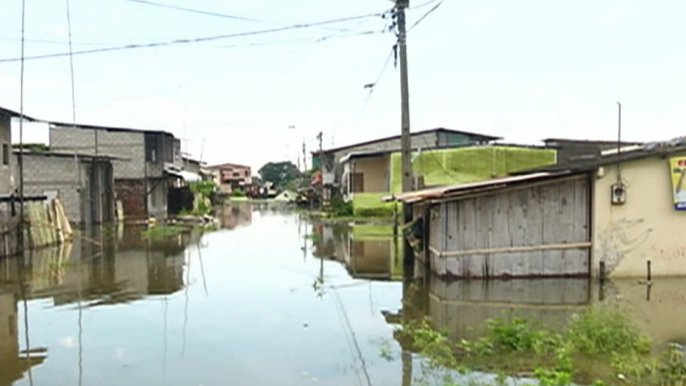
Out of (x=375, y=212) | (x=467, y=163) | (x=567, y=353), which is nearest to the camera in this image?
(x=567, y=353)

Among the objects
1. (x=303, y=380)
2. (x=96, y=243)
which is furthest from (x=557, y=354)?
(x=96, y=243)

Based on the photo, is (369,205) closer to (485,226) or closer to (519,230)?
(485,226)

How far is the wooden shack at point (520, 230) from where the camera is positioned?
1336 cm

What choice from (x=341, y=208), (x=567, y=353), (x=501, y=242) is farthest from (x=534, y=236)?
(x=341, y=208)

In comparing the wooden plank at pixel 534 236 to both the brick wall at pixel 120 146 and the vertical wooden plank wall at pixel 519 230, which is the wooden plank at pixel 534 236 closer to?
the vertical wooden plank wall at pixel 519 230

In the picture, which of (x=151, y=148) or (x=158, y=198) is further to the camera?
(x=158, y=198)

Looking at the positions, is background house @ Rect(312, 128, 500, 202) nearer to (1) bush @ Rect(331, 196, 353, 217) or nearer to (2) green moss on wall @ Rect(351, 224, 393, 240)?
(1) bush @ Rect(331, 196, 353, 217)

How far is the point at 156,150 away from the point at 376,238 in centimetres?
2083

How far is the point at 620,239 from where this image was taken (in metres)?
13.3

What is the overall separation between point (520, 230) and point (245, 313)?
624 cm

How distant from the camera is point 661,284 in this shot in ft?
41.4

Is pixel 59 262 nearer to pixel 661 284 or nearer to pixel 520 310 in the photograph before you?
pixel 520 310

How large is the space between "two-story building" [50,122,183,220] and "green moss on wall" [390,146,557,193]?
17.4 m

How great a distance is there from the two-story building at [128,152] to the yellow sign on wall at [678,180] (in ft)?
104
